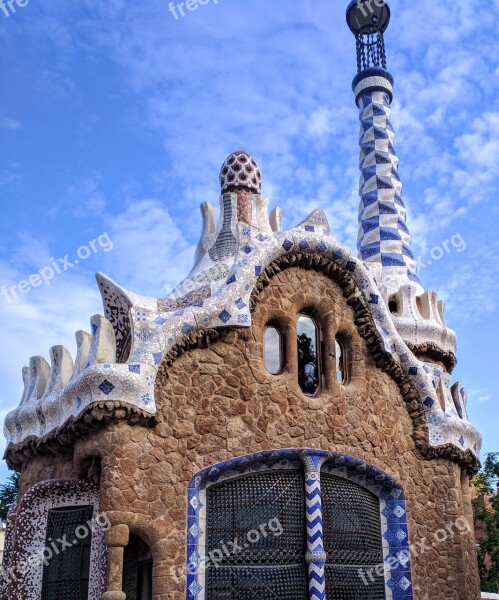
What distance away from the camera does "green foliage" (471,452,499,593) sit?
44.0 ft

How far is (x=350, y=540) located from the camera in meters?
7.45

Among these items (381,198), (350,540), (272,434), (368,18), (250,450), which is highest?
(368,18)

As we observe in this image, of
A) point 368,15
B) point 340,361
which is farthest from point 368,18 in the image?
point 340,361

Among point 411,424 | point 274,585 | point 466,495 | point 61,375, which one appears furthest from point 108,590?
point 466,495

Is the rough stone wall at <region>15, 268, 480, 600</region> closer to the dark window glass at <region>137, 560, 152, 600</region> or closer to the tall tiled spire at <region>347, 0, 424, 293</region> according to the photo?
the dark window glass at <region>137, 560, 152, 600</region>

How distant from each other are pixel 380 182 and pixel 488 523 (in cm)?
657

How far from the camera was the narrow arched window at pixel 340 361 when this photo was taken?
8.11 m

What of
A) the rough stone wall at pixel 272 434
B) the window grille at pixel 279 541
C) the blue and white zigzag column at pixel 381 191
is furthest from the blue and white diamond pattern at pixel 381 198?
the window grille at pixel 279 541

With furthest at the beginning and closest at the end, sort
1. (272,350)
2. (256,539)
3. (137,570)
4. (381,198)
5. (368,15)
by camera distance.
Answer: (368,15) → (381,198) → (272,350) → (137,570) → (256,539)

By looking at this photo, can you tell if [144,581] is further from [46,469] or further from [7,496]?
[7,496]

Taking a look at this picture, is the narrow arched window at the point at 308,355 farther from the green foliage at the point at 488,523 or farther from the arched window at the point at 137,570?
the green foliage at the point at 488,523

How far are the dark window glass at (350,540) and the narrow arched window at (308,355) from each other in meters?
0.95

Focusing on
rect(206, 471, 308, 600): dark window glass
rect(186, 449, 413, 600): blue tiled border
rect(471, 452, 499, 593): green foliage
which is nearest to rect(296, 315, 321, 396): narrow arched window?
rect(186, 449, 413, 600): blue tiled border

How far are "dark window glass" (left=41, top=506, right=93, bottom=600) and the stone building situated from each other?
0.05ft
